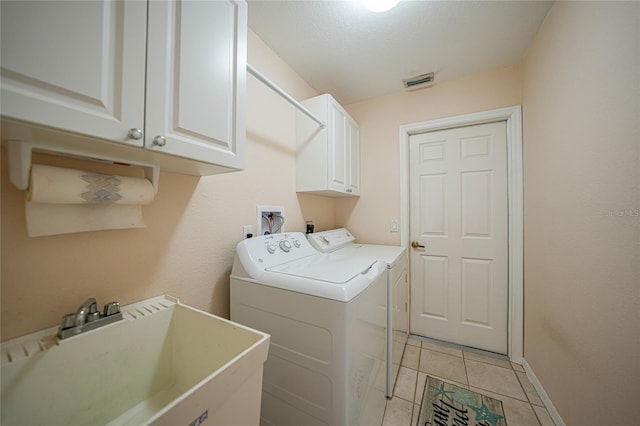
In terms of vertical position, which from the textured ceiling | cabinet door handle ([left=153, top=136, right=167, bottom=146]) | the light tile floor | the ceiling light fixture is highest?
the textured ceiling

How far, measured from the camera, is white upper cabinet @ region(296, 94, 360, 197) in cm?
185

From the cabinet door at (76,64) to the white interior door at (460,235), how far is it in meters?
2.31

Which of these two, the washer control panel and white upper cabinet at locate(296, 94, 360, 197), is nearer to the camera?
the washer control panel

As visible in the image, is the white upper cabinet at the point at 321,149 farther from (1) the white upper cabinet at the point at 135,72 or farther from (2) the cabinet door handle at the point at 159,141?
(2) the cabinet door handle at the point at 159,141

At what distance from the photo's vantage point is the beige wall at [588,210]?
0.87 metres

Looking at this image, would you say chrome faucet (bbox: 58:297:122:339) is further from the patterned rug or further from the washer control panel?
the patterned rug

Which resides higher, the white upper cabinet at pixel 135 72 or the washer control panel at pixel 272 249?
the white upper cabinet at pixel 135 72

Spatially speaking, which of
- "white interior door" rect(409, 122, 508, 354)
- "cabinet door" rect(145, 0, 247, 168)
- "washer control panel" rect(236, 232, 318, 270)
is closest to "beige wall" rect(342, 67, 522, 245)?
"white interior door" rect(409, 122, 508, 354)

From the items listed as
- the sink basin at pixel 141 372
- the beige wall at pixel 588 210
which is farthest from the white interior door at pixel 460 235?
the sink basin at pixel 141 372

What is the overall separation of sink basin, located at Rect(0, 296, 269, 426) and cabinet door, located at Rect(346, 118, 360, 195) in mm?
1672

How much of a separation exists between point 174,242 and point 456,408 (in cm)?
201

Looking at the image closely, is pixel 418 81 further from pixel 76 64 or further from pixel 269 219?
pixel 76 64

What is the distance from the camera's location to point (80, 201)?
708mm

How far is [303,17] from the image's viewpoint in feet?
4.71
